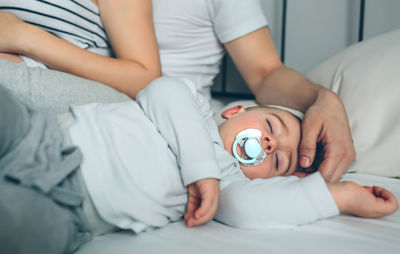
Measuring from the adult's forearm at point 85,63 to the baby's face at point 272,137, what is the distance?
1.13 feet

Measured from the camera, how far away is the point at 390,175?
0.98 m

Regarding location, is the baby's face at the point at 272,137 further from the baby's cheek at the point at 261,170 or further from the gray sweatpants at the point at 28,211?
the gray sweatpants at the point at 28,211

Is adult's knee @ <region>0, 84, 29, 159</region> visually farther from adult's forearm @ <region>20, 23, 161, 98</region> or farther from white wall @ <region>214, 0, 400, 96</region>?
white wall @ <region>214, 0, 400, 96</region>

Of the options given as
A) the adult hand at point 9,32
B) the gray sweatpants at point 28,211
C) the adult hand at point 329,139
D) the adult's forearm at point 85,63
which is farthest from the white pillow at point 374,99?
the adult hand at point 9,32

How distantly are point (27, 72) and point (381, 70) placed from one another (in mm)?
993

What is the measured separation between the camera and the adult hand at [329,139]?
0.87 metres

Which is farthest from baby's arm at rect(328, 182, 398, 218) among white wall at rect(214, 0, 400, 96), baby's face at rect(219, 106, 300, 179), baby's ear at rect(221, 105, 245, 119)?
white wall at rect(214, 0, 400, 96)

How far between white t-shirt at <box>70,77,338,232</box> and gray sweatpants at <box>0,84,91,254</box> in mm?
54

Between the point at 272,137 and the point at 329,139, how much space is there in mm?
144

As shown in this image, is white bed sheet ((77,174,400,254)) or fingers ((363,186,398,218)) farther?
fingers ((363,186,398,218))

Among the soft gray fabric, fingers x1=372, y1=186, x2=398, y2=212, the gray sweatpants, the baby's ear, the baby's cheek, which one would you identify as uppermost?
the soft gray fabric

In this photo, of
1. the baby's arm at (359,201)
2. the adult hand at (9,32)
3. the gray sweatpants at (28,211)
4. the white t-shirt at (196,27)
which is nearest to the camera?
the gray sweatpants at (28,211)

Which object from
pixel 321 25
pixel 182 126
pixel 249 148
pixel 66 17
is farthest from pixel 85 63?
pixel 321 25

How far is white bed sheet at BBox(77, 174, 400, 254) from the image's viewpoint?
2.06 feet
